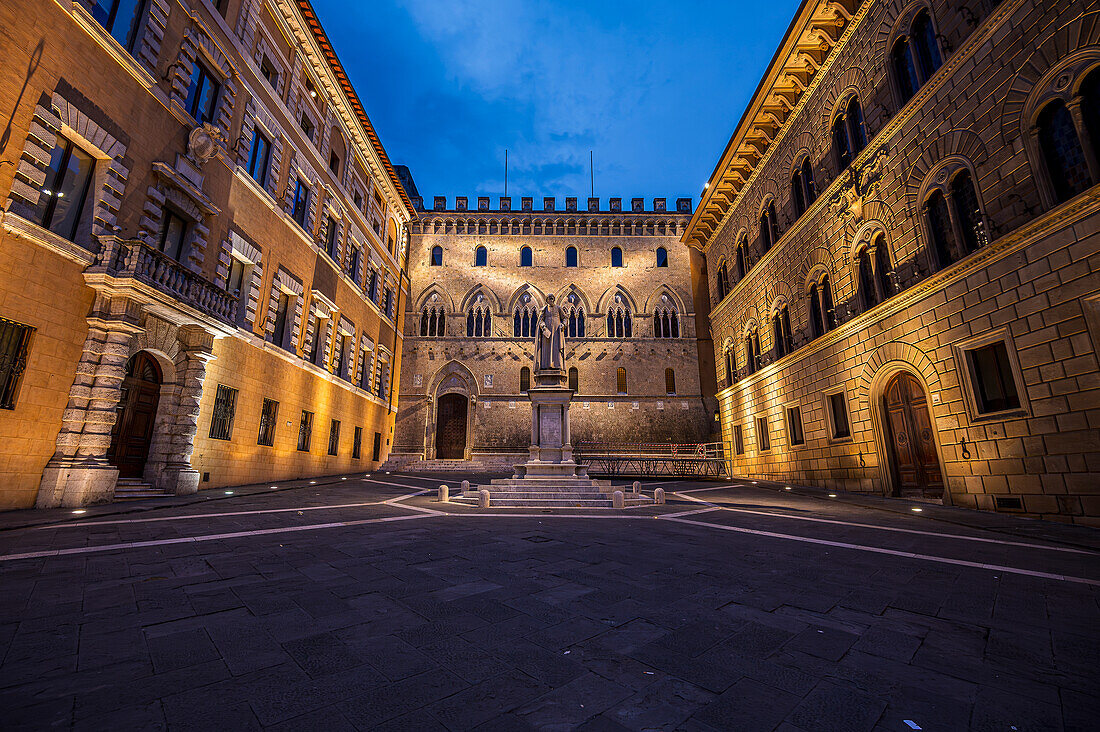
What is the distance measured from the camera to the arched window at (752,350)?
65.7ft

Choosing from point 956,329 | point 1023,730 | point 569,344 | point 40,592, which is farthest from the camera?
point 569,344

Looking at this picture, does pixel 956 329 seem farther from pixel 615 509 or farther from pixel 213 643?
pixel 213 643

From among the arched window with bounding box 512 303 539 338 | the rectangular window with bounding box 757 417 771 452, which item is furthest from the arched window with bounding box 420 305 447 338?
the rectangular window with bounding box 757 417 771 452

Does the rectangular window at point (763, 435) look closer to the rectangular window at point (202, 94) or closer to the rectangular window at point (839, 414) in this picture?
the rectangular window at point (839, 414)

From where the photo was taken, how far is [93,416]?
913 cm

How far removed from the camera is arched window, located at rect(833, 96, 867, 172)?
44.3 ft

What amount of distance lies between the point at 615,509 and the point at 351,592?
23.4 ft

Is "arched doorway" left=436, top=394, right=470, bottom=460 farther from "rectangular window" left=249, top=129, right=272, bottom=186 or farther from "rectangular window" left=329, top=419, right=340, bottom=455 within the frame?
"rectangular window" left=249, top=129, right=272, bottom=186

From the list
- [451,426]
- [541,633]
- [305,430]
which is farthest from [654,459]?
[541,633]

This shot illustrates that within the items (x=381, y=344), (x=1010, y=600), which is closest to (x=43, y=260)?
(x=1010, y=600)

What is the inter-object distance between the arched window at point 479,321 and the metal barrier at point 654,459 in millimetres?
9856

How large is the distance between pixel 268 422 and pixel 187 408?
3.79 meters

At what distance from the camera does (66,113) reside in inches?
351

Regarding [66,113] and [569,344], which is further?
[569,344]
